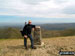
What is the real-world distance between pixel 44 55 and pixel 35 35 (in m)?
3.19

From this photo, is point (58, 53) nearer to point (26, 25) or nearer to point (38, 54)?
point (38, 54)

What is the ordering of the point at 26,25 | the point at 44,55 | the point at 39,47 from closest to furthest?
the point at 44,55 → the point at 26,25 → the point at 39,47

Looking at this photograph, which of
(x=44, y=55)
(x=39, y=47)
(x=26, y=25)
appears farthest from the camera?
(x=39, y=47)

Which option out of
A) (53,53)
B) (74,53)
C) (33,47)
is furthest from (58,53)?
(33,47)

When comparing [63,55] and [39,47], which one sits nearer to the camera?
[63,55]

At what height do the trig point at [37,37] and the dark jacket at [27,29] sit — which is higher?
the dark jacket at [27,29]

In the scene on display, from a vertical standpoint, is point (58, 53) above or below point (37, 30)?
below

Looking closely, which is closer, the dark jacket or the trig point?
the dark jacket

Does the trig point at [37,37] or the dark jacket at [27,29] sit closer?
the dark jacket at [27,29]

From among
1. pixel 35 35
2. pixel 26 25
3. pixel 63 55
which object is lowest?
pixel 63 55

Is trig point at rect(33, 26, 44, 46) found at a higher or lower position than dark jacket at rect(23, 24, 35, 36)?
lower

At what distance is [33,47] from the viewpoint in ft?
41.2

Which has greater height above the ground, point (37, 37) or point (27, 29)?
point (27, 29)

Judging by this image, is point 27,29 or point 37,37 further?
point 37,37
